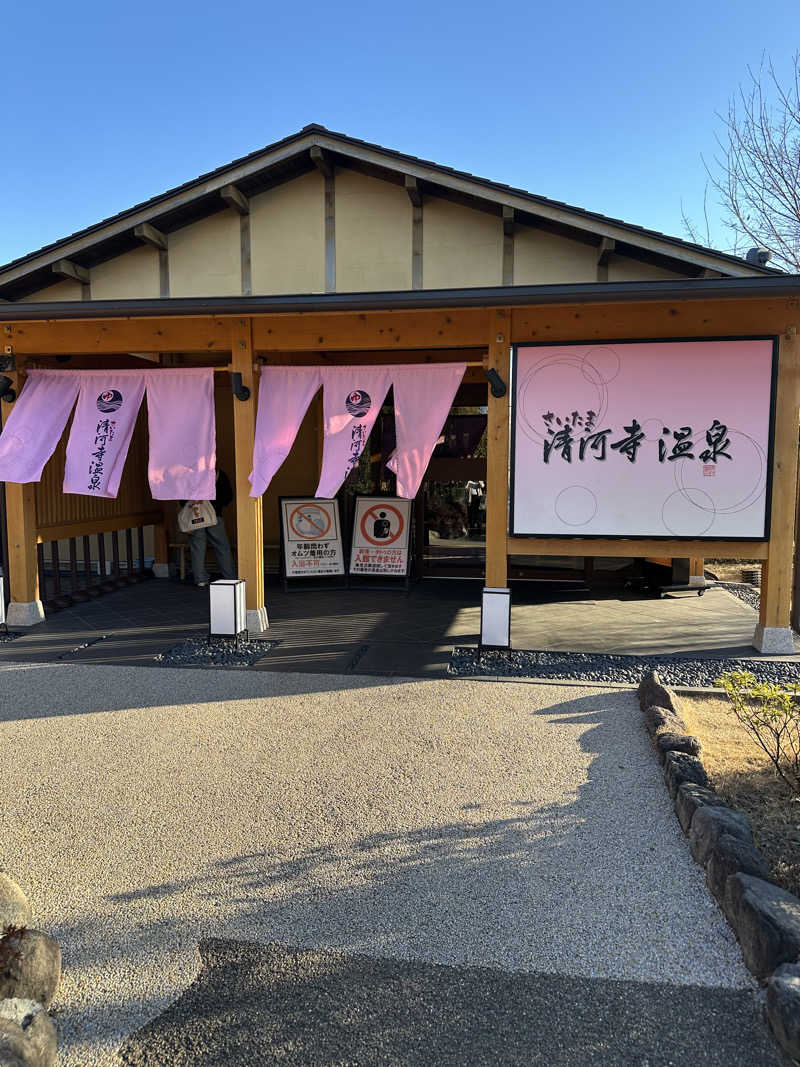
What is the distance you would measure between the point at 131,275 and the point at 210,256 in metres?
1.22

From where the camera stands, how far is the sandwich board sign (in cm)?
1037

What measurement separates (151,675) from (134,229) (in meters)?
6.27

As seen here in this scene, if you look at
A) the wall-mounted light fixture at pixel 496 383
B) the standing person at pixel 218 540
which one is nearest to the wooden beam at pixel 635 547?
the wall-mounted light fixture at pixel 496 383

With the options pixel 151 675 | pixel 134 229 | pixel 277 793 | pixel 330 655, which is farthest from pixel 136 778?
pixel 134 229

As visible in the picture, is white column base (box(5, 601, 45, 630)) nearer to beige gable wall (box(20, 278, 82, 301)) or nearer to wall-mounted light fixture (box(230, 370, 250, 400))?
wall-mounted light fixture (box(230, 370, 250, 400))

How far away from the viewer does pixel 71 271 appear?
9.64 meters

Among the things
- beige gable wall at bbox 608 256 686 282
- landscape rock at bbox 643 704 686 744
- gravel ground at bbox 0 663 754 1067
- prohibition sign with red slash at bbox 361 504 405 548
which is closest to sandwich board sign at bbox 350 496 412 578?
prohibition sign with red slash at bbox 361 504 405 548

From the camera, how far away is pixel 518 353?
278 inches

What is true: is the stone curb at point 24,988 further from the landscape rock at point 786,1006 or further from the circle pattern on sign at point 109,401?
the circle pattern on sign at point 109,401

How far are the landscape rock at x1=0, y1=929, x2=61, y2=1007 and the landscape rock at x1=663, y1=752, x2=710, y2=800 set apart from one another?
3170mm

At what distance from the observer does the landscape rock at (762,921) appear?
249 centimetres

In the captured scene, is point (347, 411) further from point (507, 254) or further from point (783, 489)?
point (783, 489)

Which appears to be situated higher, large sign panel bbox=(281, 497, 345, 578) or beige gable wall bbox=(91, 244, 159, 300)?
beige gable wall bbox=(91, 244, 159, 300)

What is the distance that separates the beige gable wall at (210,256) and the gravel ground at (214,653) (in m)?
5.10
